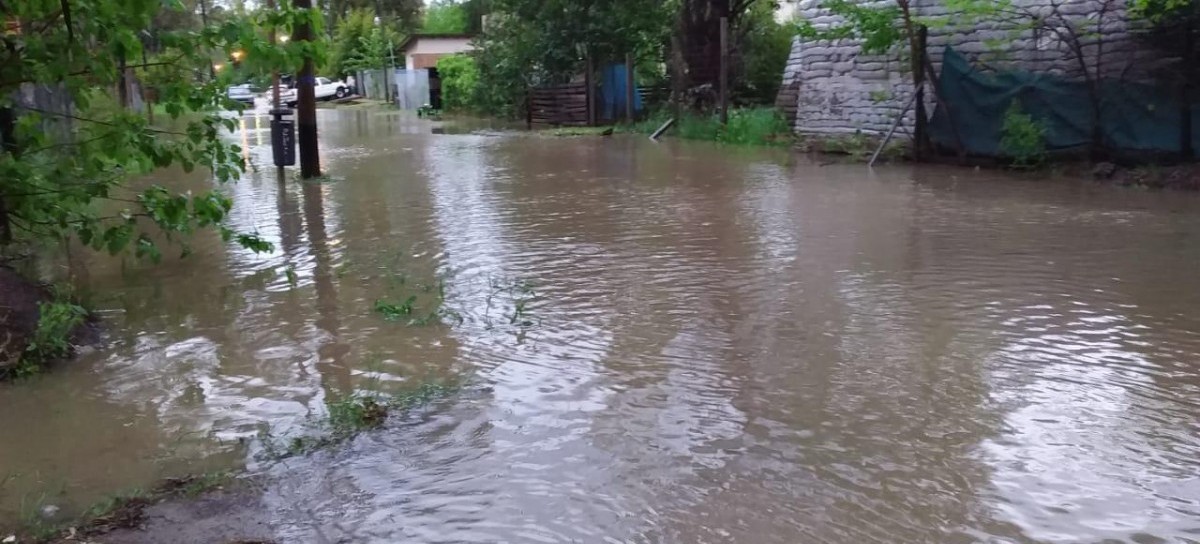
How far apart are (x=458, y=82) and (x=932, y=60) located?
Answer: 23.6 meters

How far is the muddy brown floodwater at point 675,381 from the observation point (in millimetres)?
3986

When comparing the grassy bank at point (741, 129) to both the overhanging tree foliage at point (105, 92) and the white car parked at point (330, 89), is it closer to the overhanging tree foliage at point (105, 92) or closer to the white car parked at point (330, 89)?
the overhanging tree foliage at point (105, 92)

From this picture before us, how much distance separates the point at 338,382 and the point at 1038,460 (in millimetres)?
3578

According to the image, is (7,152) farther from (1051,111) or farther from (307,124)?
(1051,111)

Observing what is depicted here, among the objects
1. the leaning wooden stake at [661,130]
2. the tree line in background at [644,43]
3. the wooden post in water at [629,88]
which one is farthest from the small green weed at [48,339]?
the wooden post in water at [629,88]

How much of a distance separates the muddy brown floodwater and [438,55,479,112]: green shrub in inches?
975

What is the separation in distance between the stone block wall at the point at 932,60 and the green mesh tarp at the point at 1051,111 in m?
0.35

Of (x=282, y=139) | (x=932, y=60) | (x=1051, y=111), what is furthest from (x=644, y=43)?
(x=1051, y=111)

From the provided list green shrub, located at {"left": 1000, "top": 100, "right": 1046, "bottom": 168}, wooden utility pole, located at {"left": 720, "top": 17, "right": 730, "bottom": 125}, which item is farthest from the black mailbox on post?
green shrub, located at {"left": 1000, "top": 100, "right": 1046, "bottom": 168}

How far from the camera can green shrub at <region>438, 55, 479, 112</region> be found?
34688mm

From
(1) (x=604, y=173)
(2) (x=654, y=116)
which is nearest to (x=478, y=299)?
(1) (x=604, y=173)

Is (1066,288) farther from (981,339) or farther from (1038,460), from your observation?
(1038,460)

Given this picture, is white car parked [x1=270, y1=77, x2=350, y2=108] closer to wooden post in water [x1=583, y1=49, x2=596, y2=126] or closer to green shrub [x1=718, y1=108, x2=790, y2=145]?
wooden post in water [x1=583, y1=49, x2=596, y2=126]

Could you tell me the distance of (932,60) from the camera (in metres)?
16.2
